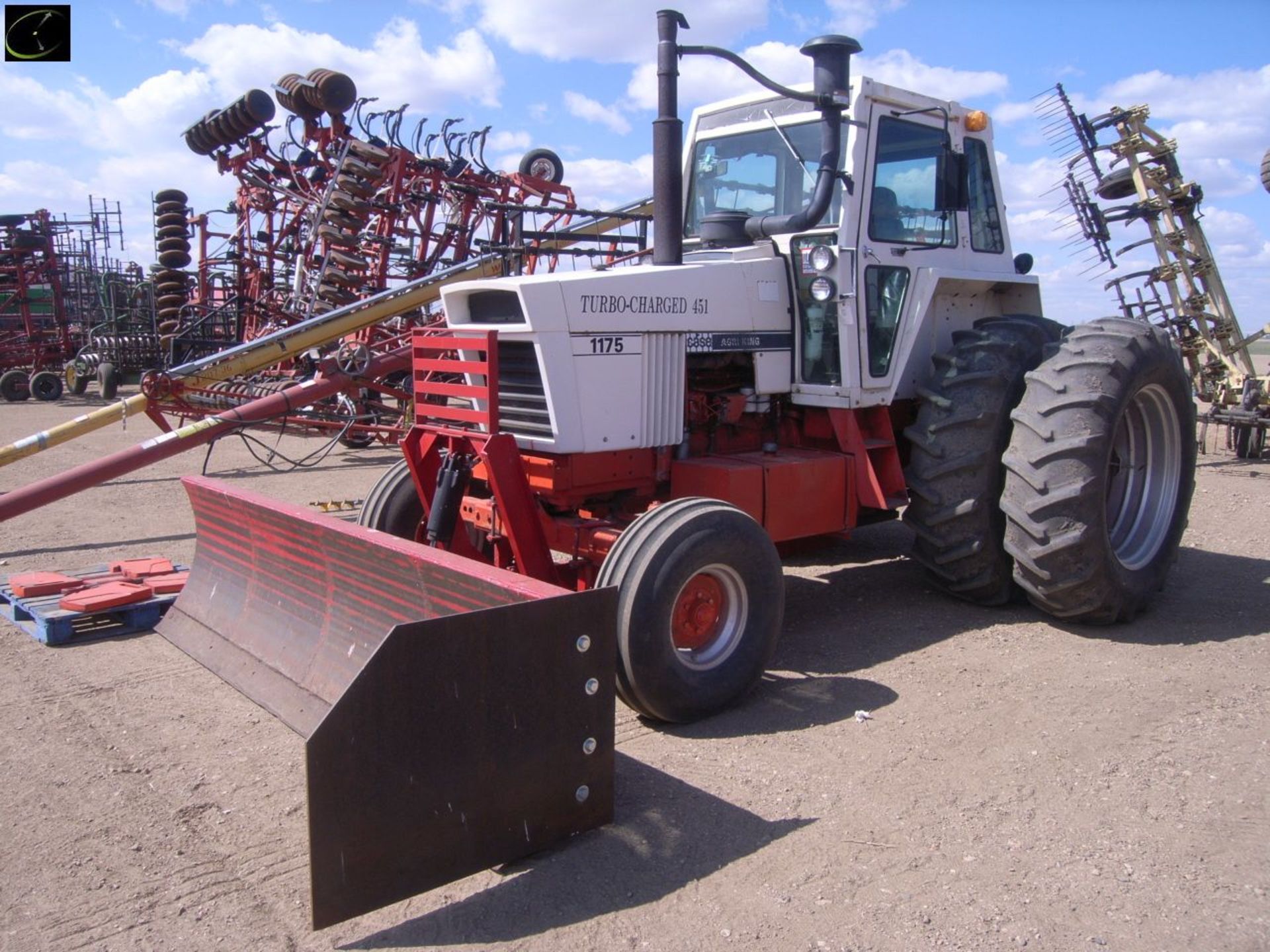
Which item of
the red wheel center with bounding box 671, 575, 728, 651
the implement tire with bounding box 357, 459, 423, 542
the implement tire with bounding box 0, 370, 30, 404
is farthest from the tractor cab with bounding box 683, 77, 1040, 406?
the implement tire with bounding box 0, 370, 30, 404

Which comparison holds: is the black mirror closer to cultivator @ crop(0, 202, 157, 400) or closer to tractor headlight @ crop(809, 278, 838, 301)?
tractor headlight @ crop(809, 278, 838, 301)

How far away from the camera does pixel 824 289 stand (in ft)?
17.3

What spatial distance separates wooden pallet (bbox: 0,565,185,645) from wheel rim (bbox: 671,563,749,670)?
9.76 ft

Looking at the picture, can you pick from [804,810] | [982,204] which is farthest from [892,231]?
[804,810]

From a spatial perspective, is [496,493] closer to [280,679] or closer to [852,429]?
[280,679]

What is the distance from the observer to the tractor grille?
184 inches

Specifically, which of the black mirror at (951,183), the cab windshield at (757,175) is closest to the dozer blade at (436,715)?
the cab windshield at (757,175)

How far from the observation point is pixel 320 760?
270 cm

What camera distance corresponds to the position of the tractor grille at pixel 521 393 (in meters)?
4.68

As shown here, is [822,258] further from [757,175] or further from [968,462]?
[968,462]

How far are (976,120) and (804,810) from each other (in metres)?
4.27

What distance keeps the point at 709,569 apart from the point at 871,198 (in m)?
2.35

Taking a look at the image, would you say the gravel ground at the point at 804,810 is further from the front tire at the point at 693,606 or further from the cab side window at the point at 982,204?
the cab side window at the point at 982,204

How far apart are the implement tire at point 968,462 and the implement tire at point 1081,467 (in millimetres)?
158
